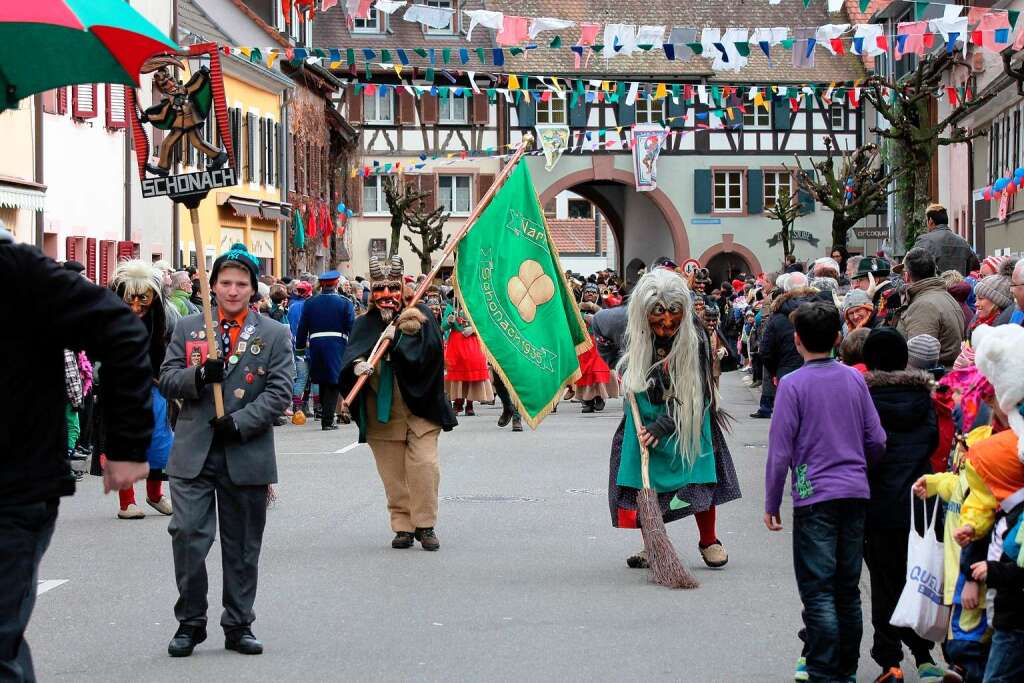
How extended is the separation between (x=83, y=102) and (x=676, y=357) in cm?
2021

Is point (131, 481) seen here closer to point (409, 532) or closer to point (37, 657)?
point (37, 657)

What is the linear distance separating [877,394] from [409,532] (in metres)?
4.64

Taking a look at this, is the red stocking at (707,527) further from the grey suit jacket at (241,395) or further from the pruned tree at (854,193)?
the pruned tree at (854,193)

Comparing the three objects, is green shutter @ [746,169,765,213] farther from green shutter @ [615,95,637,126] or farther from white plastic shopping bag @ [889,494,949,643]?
white plastic shopping bag @ [889,494,949,643]

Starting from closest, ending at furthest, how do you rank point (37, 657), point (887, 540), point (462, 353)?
Answer: point (887, 540) < point (37, 657) < point (462, 353)

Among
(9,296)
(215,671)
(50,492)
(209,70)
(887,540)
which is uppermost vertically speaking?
(209,70)

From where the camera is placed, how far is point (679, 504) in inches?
394

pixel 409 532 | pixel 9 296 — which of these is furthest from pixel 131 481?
pixel 409 532

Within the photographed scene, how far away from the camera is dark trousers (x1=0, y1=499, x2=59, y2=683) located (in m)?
4.71

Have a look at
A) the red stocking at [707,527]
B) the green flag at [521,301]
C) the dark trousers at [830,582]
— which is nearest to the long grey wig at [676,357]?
the red stocking at [707,527]

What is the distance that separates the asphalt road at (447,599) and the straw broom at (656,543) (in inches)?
4.8

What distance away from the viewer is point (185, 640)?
25.6ft

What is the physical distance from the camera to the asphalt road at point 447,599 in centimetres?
759

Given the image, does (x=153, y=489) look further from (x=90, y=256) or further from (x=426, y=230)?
(x=426, y=230)
